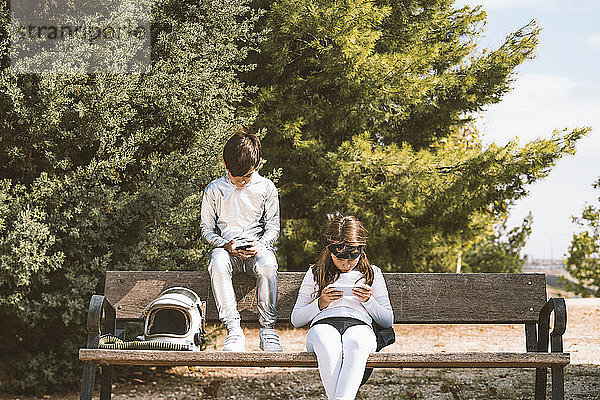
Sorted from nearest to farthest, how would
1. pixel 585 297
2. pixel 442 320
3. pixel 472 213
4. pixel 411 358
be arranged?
pixel 411 358, pixel 442 320, pixel 472 213, pixel 585 297

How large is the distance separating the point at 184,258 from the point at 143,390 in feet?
4.45

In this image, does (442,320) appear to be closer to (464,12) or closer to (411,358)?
(411,358)

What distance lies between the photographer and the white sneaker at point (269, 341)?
4027 mm

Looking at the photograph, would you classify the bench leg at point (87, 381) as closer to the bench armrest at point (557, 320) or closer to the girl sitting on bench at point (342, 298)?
the girl sitting on bench at point (342, 298)

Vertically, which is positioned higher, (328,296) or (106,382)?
(328,296)

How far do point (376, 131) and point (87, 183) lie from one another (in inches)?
212

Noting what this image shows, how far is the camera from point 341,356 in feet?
11.8

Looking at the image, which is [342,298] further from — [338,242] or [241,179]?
[241,179]

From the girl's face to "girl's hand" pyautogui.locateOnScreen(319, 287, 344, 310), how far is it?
0.52ft

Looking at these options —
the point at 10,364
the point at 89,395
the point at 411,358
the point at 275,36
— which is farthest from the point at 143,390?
the point at 275,36

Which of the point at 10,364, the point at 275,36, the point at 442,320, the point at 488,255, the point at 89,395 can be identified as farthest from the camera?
the point at 488,255

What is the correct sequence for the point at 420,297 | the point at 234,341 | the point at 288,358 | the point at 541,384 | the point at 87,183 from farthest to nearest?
the point at 87,183
the point at 420,297
the point at 541,384
the point at 234,341
the point at 288,358

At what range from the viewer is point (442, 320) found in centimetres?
448

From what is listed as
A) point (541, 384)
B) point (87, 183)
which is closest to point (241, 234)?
point (541, 384)
